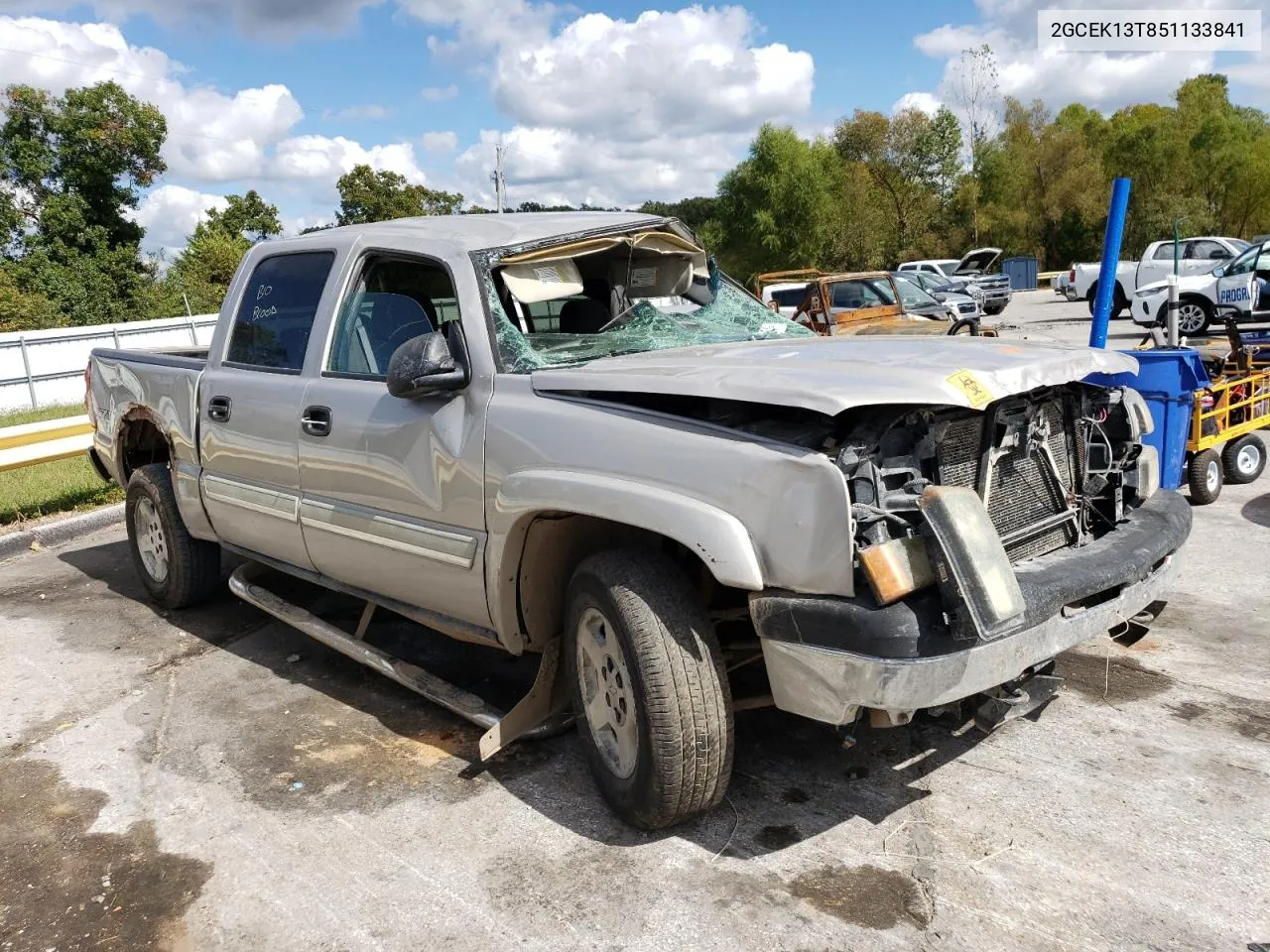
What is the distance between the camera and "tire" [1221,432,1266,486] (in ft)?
23.7

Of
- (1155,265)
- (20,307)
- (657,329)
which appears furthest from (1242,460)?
(20,307)

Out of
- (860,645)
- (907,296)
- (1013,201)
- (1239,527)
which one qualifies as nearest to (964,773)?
(860,645)

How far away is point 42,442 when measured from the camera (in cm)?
796

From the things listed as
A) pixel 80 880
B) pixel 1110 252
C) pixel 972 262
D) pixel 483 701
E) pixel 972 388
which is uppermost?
pixel 972 262

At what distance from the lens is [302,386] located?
426 centimetres

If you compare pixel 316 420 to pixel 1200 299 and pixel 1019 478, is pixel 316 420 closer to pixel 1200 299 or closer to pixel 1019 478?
pixel 1019 478

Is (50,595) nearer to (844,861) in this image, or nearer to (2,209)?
(844,861)

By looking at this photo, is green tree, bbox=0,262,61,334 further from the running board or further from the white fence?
the running board

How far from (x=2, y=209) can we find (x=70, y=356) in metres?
14.1

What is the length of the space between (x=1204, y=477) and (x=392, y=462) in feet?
18.0

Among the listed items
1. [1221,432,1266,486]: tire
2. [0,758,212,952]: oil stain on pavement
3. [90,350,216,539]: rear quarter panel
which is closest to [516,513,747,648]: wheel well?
[0,758,212,952]: oil stain on pavement

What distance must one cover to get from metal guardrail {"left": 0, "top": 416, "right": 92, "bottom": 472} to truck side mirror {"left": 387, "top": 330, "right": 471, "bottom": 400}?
5346 millimetres

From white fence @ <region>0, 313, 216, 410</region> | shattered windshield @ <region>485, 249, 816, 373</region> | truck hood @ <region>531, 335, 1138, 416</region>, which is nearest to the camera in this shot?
truck hood @ <region>531, 335, 1138, 416</region>

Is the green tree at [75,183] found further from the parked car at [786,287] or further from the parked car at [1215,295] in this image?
the parked car at [1215,295]
